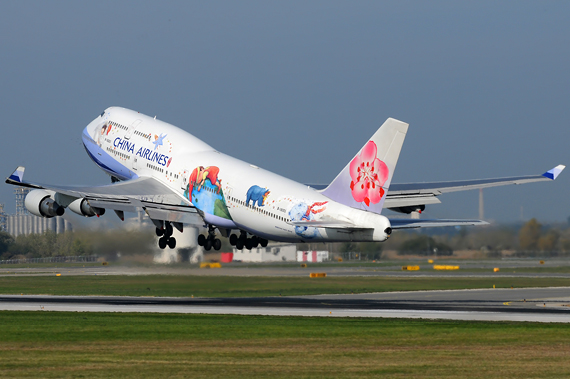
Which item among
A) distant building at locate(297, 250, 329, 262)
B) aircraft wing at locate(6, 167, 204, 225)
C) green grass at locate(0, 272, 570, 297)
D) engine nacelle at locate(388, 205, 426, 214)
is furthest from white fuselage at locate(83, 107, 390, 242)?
distant building at locate(297, 250, 329, 262)

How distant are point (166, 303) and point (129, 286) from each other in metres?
12.3

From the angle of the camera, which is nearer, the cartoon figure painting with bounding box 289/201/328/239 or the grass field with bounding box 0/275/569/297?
the cartoon figure painting with bounding box 289/201/328/239

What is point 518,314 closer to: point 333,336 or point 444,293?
point 333,336

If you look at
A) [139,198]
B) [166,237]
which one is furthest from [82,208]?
[166,237]

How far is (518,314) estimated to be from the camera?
169 ft

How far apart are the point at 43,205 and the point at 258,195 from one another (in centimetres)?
1558

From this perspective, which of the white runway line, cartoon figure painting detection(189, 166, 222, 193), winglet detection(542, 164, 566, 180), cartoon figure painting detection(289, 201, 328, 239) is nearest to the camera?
the white runway line

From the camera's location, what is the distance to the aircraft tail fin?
159 ft

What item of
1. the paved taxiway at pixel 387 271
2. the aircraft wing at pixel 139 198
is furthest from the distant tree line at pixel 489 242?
the aircraft wing at pixel 139 198

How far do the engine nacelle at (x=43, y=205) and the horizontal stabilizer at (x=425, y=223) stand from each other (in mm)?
23522

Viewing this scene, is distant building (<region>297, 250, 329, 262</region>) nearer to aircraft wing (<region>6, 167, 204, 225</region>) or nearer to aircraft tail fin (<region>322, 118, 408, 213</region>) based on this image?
aircraft wing (<region>6, 167, 204, 225</region>)

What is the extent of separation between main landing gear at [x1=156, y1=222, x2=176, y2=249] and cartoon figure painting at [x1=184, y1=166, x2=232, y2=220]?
2.75 metres

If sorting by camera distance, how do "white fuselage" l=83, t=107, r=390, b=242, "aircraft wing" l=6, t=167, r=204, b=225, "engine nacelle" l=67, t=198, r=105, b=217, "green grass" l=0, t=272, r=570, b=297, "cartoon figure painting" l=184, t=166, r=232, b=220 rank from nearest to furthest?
1. "white fuselage" l=83, t=107, r=390, b=242
2. "aircraft wing" l=6, t=167, r=204, b=225
3. "cartoon figure painting" l=184, t=166, r=232, b=220
4. "engine nacelle" l=67, t=198, r=105, b=217
5. "green grass" l=0, t=272, r=570, b=297

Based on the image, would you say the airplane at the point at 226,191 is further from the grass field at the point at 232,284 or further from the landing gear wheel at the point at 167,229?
the grass field at the point at 232,284
